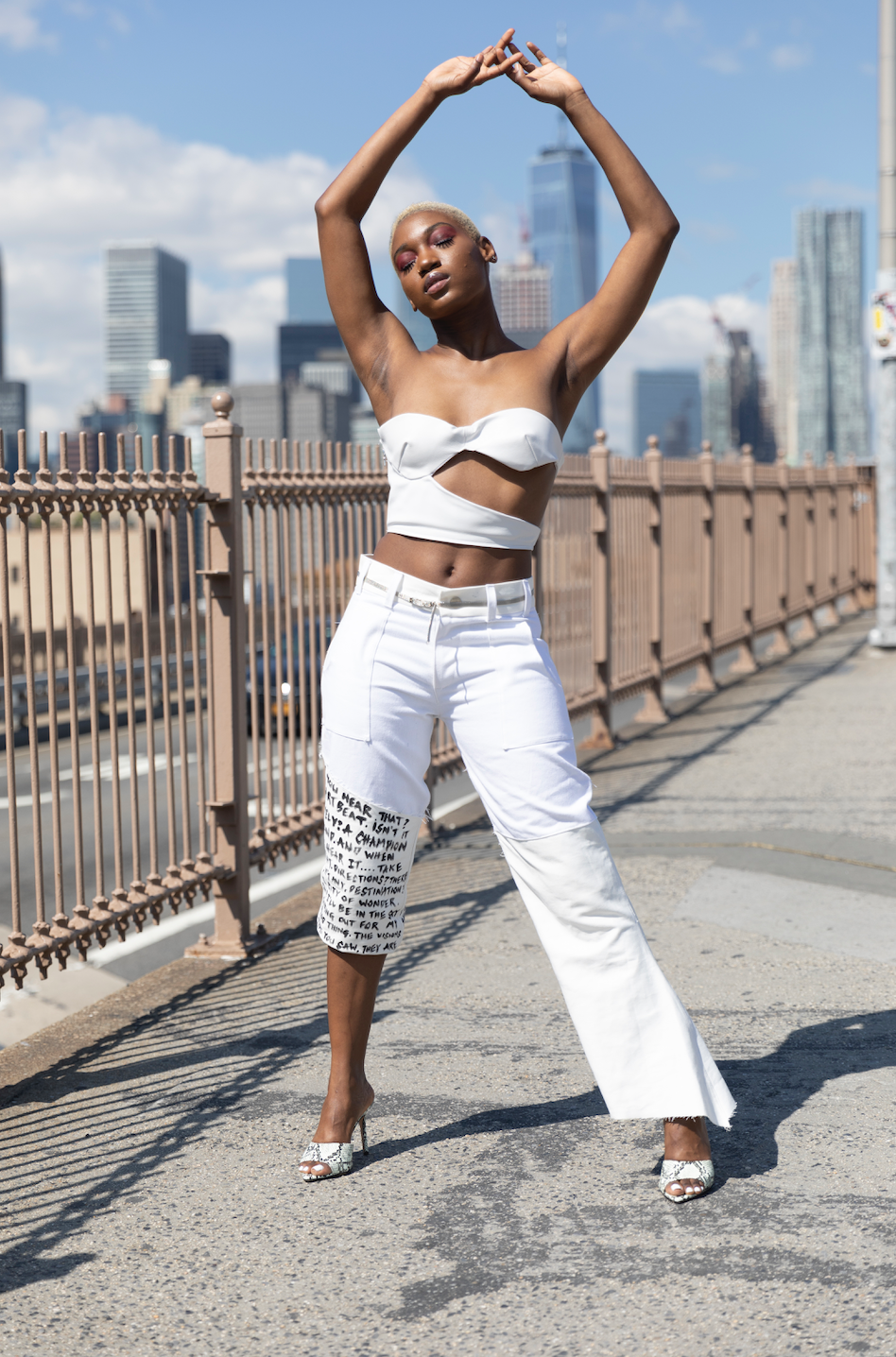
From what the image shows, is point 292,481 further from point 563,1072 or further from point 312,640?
point 563,1072

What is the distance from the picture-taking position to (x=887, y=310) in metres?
13.5

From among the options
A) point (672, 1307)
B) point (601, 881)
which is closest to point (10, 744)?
point (601, 881)

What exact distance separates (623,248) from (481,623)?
2.80 feet

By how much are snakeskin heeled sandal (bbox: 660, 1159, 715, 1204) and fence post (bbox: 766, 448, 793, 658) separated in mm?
13951

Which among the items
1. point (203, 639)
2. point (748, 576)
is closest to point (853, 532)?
point (748, 576)

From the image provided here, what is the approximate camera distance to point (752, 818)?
7430mm

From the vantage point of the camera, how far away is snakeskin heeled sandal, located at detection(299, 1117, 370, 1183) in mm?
3318

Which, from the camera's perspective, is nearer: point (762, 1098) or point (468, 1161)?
point (468, 1161)

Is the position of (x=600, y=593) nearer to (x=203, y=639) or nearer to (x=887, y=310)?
(x=203, y=639)

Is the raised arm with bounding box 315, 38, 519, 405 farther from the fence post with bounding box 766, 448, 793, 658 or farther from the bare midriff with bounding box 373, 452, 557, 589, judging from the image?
the fence post with bounding box 766, 448, 793, 658

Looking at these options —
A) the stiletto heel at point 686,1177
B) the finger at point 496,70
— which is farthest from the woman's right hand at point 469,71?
the stiletto heel at point 686,1177

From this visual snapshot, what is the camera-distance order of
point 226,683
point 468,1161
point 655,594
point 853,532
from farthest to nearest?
1. point 853,532
2. point 655,594
3. point 226,683
4. point 468,1161

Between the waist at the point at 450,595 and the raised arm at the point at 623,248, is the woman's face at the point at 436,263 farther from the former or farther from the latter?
the waist at the point at 450,595

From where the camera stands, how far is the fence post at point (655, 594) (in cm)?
1169
